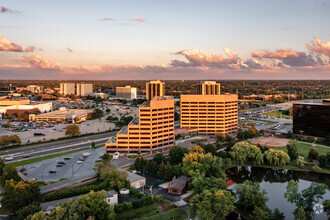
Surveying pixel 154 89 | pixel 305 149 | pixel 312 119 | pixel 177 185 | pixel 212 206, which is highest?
pixel 154 89

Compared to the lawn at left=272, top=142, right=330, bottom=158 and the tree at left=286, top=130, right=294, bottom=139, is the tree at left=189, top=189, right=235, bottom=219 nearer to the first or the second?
the lawn at left=272, top=142, right=330, bottom=158

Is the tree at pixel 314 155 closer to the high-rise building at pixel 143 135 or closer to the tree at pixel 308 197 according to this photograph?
the tree at pixel 308 197

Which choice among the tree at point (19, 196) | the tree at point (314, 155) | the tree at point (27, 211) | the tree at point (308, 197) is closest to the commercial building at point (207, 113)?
the tree at point (314, 155)

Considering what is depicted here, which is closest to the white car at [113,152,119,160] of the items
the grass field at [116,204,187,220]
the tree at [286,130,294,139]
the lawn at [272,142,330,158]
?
the grass field at [116,204,187,220]

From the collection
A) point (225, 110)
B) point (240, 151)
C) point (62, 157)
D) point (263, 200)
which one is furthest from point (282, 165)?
point (62, 157)

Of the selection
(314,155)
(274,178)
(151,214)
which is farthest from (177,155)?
(314,155)

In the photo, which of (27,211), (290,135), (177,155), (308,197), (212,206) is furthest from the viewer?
(290,135)

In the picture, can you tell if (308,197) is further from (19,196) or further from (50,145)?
(50,145)
